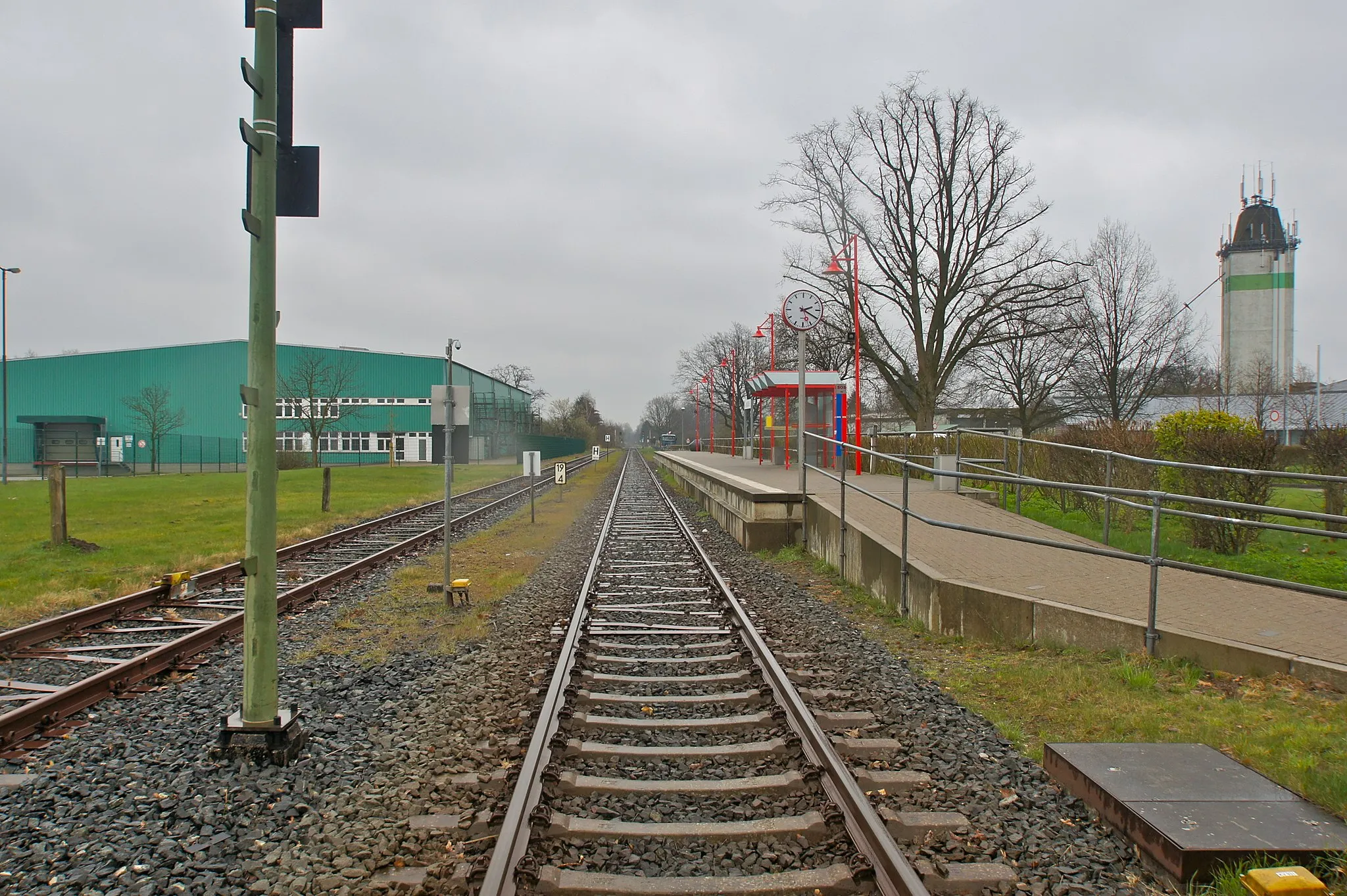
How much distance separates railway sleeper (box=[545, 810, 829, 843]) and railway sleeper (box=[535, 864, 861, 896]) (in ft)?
1.06

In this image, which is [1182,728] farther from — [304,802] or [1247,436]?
[1247,436]

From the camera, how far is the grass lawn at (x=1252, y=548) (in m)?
8.76

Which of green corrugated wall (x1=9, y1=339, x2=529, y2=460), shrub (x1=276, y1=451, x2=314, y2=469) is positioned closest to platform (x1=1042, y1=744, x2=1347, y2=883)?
shrub (x1=276, y1=451, x2=314, y2=469)

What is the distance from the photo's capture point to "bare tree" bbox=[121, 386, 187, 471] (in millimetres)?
45719

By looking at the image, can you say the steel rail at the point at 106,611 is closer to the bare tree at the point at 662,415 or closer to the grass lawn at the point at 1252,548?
the grass lawn at the point at 1252,548

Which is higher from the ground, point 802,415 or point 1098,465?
point 802,415

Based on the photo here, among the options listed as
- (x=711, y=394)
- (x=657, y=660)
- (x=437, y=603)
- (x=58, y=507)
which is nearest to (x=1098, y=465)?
(x=657, y=660)

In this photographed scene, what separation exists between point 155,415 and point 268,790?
51974 mm

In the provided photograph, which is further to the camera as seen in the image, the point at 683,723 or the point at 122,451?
the point at 122,451

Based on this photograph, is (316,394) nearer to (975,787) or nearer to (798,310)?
(798,310)

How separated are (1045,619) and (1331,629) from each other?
1.78m

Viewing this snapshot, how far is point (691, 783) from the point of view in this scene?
4215 millimetres

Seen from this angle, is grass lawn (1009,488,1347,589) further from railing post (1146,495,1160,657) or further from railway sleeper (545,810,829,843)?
railway sleeper (545,810,829,843)

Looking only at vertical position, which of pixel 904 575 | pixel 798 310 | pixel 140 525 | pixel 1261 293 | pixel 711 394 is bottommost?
pixel 140 525
